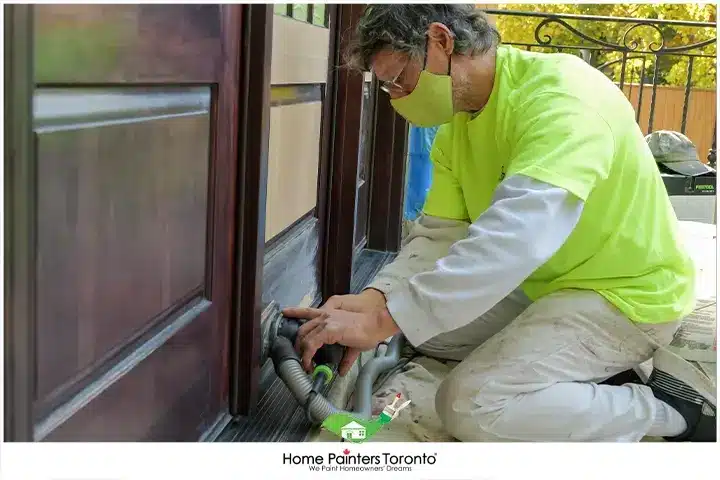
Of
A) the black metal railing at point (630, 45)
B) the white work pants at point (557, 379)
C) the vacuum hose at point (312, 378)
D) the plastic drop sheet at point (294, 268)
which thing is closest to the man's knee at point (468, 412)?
the white work pants at point (557, 379)

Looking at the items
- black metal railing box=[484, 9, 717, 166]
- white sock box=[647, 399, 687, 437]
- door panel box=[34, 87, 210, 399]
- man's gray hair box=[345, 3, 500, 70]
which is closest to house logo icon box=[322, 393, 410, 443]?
door panel box=[34, 87, 210, 399]

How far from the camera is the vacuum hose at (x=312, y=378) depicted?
4.11 ft

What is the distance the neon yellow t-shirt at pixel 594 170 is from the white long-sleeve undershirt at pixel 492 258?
1.8 inches

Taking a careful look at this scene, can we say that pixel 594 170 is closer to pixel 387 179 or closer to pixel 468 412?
pixel 468 412

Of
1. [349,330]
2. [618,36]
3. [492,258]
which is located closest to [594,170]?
[492,258]

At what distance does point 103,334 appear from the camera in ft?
2.77

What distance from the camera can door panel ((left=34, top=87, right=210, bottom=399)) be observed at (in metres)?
0.71

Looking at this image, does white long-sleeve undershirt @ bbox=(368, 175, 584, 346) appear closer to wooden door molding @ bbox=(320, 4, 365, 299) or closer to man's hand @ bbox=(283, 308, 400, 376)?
man's hand @ bbox=(283, 308, 400, 376)

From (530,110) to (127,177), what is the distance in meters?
0.59

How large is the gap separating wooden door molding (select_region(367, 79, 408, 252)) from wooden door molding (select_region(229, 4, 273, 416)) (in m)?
1.33

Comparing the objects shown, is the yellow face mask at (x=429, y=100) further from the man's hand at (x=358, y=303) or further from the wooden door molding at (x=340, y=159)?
the wooden door molding at (x=340, y=159)

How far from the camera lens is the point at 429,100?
1238mm

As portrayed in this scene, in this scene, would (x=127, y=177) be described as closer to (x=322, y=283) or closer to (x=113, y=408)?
(x=113, y=408)
